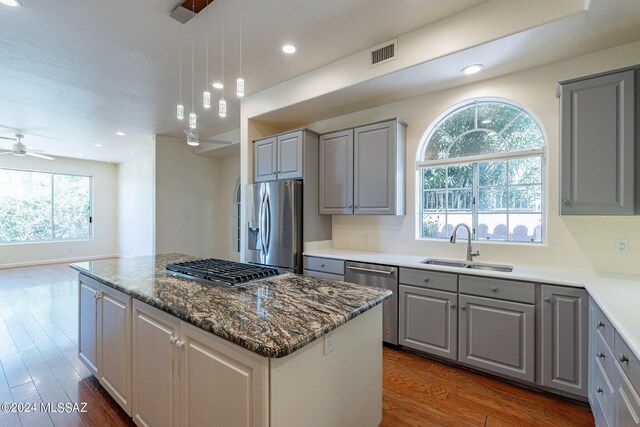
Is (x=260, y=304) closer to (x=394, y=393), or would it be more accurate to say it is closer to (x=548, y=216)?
(x=394, y=393)

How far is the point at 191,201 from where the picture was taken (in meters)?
6.62

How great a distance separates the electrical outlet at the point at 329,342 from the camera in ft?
4.21

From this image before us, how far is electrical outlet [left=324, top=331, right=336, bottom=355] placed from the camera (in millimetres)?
1283

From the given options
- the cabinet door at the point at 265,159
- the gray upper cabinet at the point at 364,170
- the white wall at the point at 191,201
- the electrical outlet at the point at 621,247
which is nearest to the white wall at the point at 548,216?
the electrical outlet at the point at 621,247

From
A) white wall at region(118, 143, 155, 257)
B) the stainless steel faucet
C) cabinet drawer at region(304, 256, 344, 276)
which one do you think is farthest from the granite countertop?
white wall at region(118, 143, 155, 257)

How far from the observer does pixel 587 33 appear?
83.5 inches

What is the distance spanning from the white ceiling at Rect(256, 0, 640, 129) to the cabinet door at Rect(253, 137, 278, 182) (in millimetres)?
579

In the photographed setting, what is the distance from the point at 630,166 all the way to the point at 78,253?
1096 centimetres

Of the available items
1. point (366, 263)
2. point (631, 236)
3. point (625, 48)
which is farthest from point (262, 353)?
point (625, 48)

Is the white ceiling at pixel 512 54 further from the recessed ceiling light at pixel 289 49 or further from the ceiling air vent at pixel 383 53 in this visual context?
the recessed ceiling light at pixel 289 49

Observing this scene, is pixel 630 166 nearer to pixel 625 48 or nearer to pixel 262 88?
pixel 625 48

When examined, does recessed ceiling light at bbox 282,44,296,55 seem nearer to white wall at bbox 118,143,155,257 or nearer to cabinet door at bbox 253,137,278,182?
cabinet door at bbox 253,137,278,182

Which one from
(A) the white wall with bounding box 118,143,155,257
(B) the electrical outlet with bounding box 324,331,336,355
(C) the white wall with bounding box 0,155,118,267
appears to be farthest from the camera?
(A) the white wall with bounding box 118,143,155,257

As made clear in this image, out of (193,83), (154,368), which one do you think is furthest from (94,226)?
(154,368)
